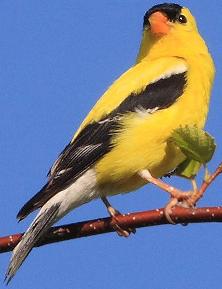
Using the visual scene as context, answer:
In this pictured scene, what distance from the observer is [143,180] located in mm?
4871

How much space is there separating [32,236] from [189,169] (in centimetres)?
112

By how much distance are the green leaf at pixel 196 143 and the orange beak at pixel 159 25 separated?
279 centimetres

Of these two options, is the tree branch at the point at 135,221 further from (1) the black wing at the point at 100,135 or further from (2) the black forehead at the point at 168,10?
(2) the black forehead at the point at 168,10

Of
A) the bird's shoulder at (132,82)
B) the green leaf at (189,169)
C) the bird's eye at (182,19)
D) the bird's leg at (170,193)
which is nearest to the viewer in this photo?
the bird's leg at (170,193)

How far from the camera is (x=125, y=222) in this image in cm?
321

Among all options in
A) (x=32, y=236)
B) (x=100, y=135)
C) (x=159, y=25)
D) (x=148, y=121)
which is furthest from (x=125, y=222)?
(x=159, y=25)

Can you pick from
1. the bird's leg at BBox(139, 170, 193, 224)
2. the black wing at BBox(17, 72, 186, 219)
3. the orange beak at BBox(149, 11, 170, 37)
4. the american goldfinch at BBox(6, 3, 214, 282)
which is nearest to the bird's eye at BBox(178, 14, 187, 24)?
the orange beak at BBox(149, 11, 170, 37)

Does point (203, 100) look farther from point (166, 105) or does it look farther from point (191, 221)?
point (191, 221)

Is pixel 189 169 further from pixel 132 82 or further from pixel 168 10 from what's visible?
pixel 168 10

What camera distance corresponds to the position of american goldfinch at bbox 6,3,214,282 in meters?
4.63

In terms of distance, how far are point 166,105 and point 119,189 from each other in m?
0.74

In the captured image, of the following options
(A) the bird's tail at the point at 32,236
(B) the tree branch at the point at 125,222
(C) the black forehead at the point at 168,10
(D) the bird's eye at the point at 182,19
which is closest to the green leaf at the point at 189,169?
(B) the tree branch at the point at 125,222

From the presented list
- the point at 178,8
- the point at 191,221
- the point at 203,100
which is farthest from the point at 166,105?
the point at 191,221

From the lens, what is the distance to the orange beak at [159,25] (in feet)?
19.1
